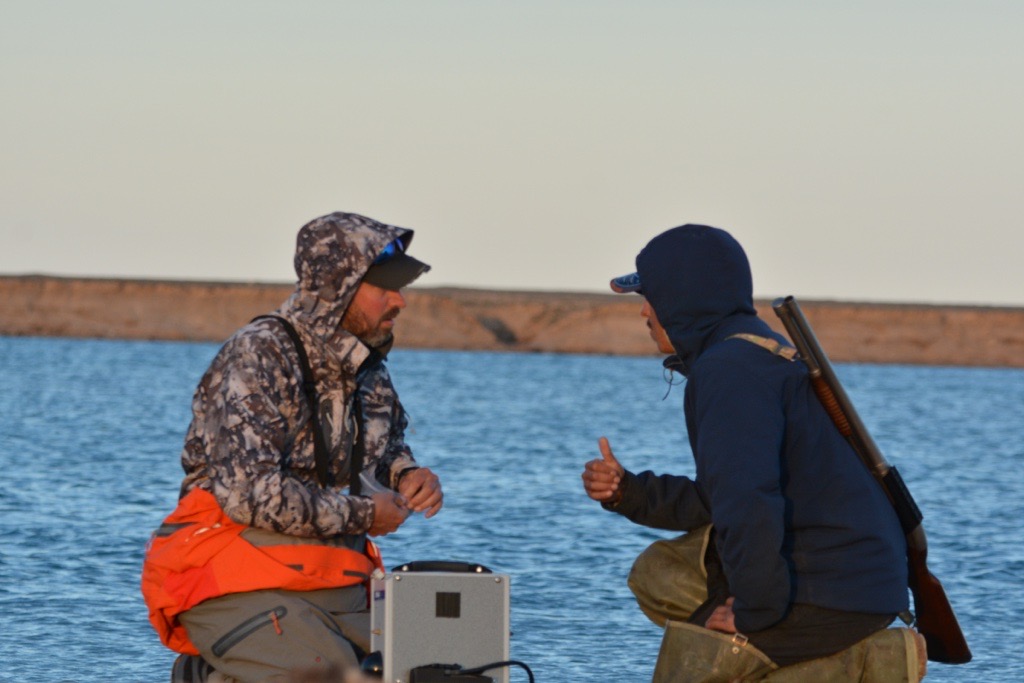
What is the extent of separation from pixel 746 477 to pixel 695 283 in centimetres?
57

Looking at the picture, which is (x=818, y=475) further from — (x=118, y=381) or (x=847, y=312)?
(x=847, y=312)

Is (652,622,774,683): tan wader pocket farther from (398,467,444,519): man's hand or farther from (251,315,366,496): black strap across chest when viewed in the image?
(251,315,366,496): black strap across chest

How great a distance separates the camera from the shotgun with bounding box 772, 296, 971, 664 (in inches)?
176

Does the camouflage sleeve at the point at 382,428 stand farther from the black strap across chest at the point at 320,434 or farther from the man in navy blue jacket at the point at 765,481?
the man in navy blue jacket at the point at 765,481

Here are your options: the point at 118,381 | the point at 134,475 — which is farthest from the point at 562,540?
the point at 118,381

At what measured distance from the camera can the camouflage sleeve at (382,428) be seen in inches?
209

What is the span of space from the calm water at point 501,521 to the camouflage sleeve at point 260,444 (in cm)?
423

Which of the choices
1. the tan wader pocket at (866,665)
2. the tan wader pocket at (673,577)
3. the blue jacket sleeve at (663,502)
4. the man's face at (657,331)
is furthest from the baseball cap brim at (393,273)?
the tan wader pocket at (866,665)

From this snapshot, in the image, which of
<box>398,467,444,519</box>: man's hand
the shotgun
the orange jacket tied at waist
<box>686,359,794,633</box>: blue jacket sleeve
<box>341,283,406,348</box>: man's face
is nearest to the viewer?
<box>686,359,794,633</box>: blue jacket sleeve

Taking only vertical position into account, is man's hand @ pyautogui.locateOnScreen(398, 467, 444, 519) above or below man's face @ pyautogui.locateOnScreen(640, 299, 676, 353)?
below

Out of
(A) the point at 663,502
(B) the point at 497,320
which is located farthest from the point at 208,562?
(B) the point at 497,320

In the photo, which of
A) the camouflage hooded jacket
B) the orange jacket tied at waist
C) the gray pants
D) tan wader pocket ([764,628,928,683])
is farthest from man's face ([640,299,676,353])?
the gray pants

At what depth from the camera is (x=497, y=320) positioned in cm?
12112

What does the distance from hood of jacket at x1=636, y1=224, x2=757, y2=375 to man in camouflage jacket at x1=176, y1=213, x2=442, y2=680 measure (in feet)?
2.78
